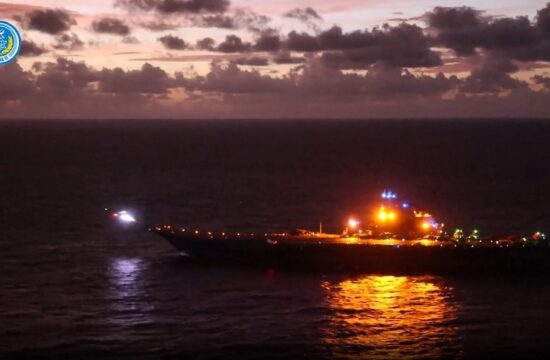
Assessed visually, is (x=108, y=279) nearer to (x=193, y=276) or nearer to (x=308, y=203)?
(x=193, y=276)

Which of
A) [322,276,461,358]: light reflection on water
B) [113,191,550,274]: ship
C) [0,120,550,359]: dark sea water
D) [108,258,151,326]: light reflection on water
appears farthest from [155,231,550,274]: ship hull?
[108,258,151,326]: light reflection on water

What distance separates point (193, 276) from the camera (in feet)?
216

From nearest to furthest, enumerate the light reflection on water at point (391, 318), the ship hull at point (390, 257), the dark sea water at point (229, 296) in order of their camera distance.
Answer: the light reflection on water at point (391, 318) < the dark sea water at point (229, 296) < the ship hull at point (390, 257)

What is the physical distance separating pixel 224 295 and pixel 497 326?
1856cm

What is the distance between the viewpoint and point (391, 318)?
53.4m

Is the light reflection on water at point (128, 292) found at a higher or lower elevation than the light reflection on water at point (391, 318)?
higher

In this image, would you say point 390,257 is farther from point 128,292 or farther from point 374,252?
point 128,292

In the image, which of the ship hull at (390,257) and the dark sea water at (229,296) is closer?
the dark sea water at (229,296)

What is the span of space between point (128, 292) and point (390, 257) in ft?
71.9

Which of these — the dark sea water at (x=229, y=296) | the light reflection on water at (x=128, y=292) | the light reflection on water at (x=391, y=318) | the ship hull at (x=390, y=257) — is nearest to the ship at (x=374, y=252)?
the ship hull at (x=390, y=257)

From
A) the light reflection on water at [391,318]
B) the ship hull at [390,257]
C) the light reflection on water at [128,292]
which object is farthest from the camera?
the ship hull at [390,257]

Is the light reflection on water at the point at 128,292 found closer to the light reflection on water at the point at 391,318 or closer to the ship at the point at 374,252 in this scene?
the ship at the point at 374,252

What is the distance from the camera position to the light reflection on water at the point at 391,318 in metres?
46.7

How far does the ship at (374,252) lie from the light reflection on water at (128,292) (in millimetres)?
4262
